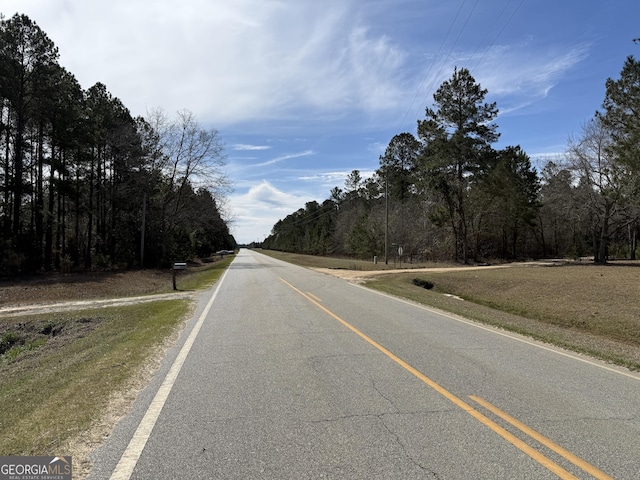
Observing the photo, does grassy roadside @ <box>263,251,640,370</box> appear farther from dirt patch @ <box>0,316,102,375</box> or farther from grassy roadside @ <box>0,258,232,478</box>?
dirt patch @ <box>0,316,102,375</box>

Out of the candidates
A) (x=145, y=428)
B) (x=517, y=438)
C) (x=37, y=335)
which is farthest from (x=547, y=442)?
(x=37, y=335)

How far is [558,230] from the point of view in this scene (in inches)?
2901

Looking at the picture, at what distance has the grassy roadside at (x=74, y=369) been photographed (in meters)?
4.20

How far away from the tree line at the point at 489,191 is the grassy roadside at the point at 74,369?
28.4 metres

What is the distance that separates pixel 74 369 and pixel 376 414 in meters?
5.62

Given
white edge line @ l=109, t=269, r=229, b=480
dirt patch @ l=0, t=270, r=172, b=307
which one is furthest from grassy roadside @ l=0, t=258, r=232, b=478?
dirt patch @ l=0, t=270, r=172, b=307

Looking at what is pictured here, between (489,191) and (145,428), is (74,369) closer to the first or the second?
(145,428)

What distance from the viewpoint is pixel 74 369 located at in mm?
7348

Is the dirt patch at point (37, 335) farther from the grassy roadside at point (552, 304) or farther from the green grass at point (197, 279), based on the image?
the grassy roadside at point (552, 304)

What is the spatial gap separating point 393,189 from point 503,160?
19.2 metres

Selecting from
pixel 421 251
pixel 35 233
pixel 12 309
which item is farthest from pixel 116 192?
pixel 421 251

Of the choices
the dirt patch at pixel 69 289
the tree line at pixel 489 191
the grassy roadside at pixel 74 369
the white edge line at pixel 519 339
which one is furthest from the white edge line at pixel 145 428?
the tree line at pixel 489 191

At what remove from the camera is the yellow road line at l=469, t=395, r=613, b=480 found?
3385mm

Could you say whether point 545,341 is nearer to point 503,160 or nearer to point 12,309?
point 12,309
